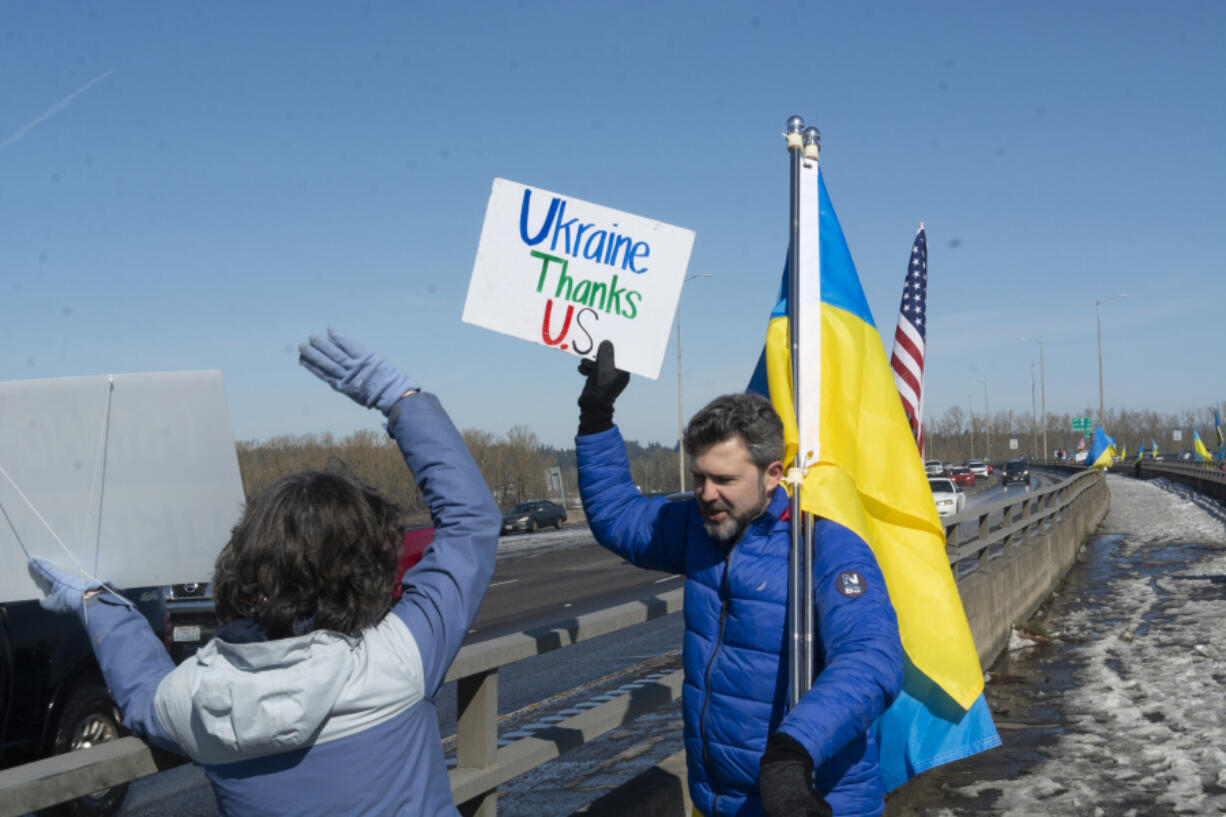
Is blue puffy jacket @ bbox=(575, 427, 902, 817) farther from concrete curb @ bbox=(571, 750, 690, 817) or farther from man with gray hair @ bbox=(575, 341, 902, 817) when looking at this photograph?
concrete curb @ bbox=(571, 750, 690, 817)

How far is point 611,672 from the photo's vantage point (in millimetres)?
11414

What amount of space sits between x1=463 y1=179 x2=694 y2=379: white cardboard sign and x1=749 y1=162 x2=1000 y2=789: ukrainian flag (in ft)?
1.51

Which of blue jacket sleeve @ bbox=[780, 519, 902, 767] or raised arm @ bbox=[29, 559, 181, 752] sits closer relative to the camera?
raised arm @ bbox=[29, 559, 181, 752]

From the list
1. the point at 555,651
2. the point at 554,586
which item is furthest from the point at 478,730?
the point at 554,586

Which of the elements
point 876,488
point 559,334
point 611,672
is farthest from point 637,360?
point 611,672

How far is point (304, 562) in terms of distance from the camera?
2100mm

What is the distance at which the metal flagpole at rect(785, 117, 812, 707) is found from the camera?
2926 millimetres

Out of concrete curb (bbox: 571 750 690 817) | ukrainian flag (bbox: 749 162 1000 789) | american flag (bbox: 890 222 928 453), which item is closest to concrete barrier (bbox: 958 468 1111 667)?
american flag (bbox: 890 222 928 453)

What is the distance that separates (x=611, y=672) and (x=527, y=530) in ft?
127

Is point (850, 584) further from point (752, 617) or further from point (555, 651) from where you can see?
point (555, 651)

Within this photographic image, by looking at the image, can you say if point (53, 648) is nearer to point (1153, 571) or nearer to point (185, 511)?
point (185, 511)

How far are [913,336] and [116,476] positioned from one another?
13.4ft

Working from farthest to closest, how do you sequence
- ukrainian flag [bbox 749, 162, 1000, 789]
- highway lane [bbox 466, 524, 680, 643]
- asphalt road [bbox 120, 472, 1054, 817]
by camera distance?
1. highway lane [bbox 466, 524, 680, 643]
2. asphalt road [bbox 120, 472, 1054, 817]
3. ukrainian flag [bbox 749, 162, 1000, 789]

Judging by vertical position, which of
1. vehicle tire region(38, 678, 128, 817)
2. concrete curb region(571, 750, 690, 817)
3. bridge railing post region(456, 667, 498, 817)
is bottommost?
vehicle tire region(38, 678, 128, 817)
